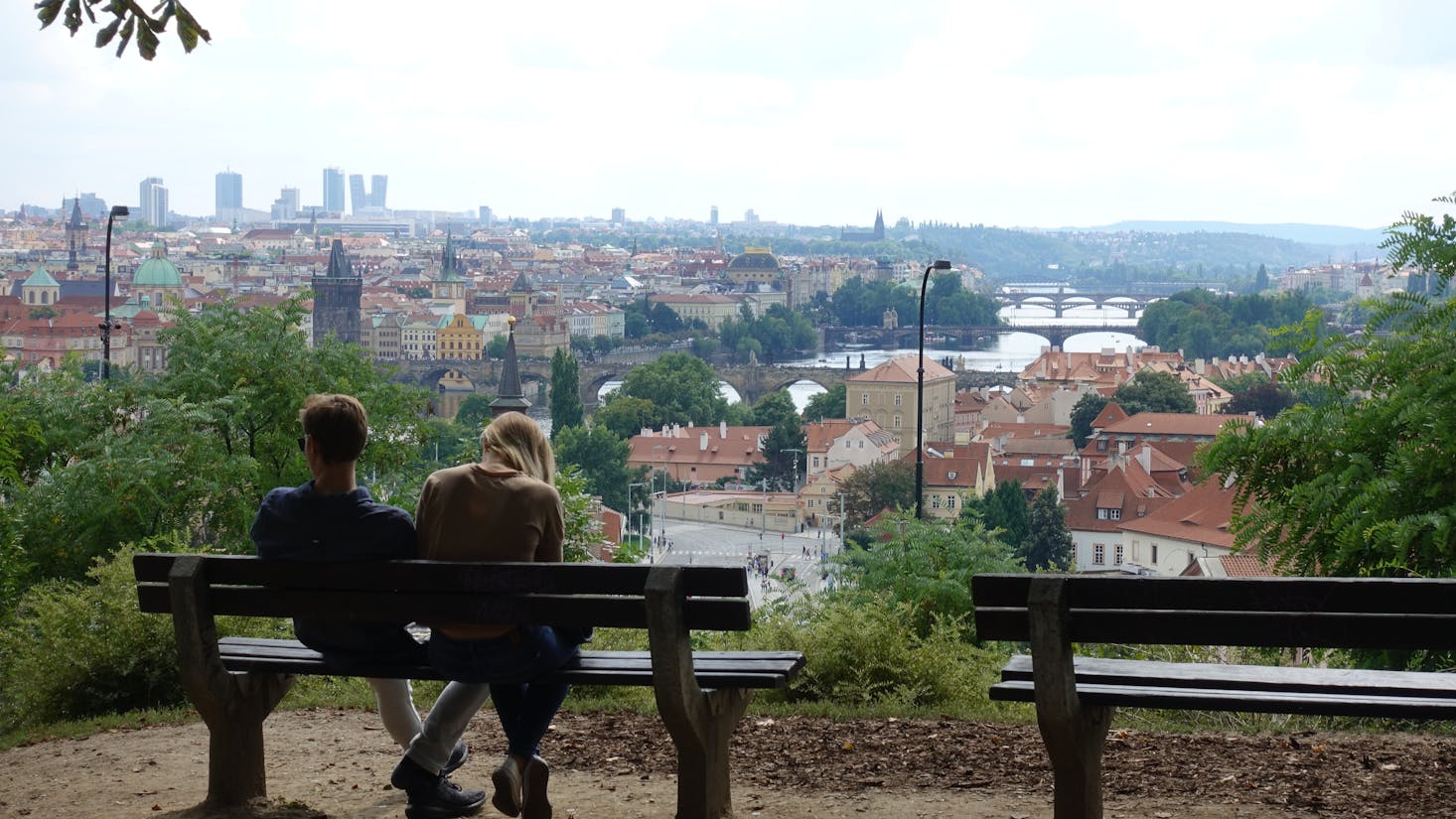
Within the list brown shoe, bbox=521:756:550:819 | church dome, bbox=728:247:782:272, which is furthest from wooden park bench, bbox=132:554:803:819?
church dome, bbox=728:247:782:272

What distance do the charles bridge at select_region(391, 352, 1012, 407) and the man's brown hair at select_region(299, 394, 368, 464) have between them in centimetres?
6619

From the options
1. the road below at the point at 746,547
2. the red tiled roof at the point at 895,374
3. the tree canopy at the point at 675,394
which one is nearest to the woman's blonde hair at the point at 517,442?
the road below at the point at 746,547

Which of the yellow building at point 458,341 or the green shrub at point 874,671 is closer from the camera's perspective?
the green shrub at point 874,671

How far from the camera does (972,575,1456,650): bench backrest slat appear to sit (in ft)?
7.06

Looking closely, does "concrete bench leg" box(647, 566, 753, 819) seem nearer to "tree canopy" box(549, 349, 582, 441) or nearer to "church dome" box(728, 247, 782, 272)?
"tree canopy" box(549, 349, 582, 441)

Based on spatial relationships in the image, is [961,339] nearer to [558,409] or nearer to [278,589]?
[558,409]

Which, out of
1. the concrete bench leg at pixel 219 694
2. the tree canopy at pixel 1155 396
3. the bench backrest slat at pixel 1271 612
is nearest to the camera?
the bench backrest slat at pixel 1271 612

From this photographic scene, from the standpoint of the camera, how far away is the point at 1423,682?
2.35 m

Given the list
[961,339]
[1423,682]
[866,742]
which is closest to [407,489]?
[866,742]

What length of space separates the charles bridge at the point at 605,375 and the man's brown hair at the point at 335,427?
6619 cm

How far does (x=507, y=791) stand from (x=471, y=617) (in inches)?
10.4

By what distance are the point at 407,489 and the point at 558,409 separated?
1552 inches

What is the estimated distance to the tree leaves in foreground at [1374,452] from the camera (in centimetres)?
398

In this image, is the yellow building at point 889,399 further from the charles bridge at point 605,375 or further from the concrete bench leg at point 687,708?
the concrete bench leg at point 687,708
